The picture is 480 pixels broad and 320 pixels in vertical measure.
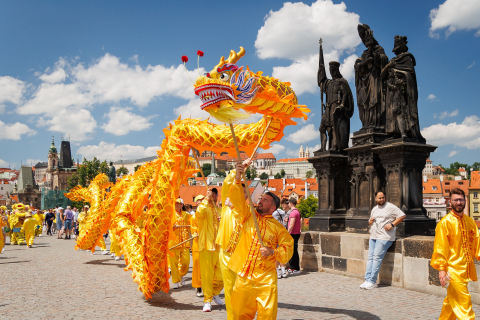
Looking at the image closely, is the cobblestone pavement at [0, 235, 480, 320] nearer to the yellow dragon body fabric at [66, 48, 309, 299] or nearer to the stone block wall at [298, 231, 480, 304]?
the stone block wall at [298, 231, 480, 304]

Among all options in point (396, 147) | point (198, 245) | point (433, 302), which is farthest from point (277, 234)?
point (396, 147)

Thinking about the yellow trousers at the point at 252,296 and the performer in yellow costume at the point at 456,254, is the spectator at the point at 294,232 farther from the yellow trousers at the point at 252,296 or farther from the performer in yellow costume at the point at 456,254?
the yellow trousers at the point at 252,296

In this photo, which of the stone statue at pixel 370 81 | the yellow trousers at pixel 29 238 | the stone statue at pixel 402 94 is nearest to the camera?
the stone statue at pixel 402 94

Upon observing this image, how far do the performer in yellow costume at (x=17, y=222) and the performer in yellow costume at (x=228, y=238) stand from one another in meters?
16.1

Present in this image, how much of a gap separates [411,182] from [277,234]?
4540 mm

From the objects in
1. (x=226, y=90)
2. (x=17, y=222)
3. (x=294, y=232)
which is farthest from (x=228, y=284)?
(x=17, y=222)

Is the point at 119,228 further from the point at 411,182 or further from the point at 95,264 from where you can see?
the point at 411,182

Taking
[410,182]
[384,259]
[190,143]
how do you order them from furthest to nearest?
[410,182], [384,259], [190,143]

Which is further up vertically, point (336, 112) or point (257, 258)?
point (336, 112)

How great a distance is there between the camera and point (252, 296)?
4.11 m

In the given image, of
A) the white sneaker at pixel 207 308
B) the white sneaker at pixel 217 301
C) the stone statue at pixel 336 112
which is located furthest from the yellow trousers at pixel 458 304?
the stone statue at pixel 336 112

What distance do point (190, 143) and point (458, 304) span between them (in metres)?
4.37

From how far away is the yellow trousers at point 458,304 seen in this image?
4367 millimetres

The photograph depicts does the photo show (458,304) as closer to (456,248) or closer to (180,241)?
(456,248)
